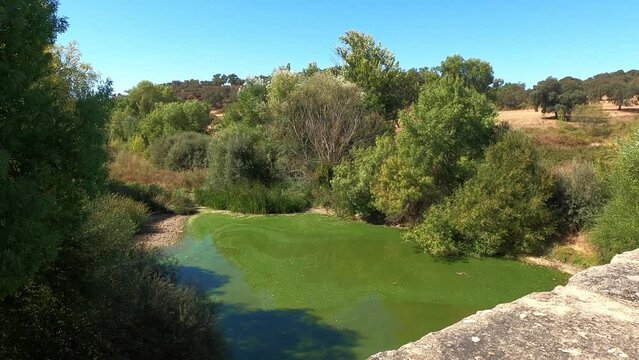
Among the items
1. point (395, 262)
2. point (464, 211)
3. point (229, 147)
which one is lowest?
point (395, 262)

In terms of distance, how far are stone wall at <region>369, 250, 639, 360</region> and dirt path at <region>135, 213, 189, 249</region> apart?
13.0 m

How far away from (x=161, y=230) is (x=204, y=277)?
19.1 feet

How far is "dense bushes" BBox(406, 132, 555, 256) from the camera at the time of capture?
1409cm

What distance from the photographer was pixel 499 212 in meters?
14.1

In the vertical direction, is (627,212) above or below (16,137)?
below

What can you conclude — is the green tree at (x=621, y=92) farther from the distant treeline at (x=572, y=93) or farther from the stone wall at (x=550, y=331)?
the stone wall at (x=550, y=331)

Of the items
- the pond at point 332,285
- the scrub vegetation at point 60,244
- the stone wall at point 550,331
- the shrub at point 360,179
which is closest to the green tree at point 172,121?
the shrub at point 360,179

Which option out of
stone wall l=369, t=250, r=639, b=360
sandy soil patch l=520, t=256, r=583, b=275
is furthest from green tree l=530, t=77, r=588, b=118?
stone wall l=369, t=250, r=639, b=360

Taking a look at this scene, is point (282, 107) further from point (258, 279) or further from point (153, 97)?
point (153, 97)

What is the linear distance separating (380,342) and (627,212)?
7.98m

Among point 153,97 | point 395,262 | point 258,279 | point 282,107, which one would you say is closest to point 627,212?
point 395,262

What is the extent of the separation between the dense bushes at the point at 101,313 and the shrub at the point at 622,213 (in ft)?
34.1

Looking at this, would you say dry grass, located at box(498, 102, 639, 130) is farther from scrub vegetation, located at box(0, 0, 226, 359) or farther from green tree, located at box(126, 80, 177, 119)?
green tree, located at box(126, 80, 177, 119)

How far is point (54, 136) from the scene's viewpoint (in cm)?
580
